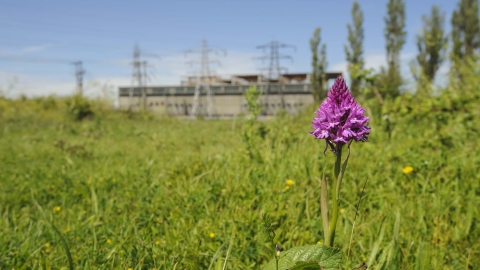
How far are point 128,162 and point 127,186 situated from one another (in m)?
1.47

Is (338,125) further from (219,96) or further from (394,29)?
(219,96)

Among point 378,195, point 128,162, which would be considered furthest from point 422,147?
point 128,162

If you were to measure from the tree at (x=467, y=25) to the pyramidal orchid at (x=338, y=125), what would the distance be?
29.7 metres

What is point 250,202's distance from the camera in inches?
102

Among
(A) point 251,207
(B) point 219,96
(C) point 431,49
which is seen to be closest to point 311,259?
(A) point 251,207

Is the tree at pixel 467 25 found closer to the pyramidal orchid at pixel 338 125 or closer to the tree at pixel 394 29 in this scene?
the tree at pixel 394 29

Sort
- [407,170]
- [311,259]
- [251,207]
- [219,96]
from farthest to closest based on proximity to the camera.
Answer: [219,96], [407,170], [251,207], [311,259]

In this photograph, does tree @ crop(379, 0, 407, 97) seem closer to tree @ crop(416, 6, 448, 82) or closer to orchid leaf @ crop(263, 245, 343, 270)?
tree @ crop(416, 6, 448, 82)

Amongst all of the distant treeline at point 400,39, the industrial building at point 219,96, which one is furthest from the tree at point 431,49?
the industrial building at point 219,96

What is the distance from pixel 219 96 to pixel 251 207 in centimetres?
3947

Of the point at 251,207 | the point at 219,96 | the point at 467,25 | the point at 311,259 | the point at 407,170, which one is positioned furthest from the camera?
the point at 219,96

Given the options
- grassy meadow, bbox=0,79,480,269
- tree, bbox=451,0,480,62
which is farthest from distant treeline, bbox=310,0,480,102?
grassy meadow, bbox=0,79,480,269

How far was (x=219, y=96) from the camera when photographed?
1645 inches

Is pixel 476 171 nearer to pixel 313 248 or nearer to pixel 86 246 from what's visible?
pixel 313 248
